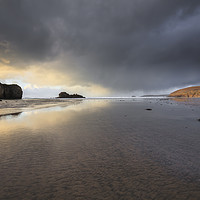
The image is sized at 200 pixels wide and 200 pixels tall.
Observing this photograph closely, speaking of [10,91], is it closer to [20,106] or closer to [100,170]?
[20,106]

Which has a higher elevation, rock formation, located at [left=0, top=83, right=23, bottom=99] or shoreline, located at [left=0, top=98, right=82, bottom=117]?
rock formation, located at [left=0, top=83, right=23, bottom=99]

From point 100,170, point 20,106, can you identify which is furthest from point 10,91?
point 100,170

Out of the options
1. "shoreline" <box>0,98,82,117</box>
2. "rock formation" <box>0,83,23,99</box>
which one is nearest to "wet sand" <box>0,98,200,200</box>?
"shoreline" <box>0,98,82,117</box>

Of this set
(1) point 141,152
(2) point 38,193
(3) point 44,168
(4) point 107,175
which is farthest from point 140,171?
(3) point 44,168

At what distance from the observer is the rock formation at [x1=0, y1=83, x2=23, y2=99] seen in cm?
5720

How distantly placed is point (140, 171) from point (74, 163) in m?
1.77

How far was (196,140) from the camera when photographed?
16.5 feet

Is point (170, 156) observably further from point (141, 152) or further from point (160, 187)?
point (160, 187)

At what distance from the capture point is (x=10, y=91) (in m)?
61.8

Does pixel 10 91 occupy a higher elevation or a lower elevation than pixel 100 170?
higher

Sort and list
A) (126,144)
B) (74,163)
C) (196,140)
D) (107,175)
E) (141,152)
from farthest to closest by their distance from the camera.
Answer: (196,140) → (126,144) → (141,152) → (74,163) → (107,175)

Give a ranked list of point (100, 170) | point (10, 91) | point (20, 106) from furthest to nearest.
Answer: point (10, 91) < point (20, 106) < point (100, 170)

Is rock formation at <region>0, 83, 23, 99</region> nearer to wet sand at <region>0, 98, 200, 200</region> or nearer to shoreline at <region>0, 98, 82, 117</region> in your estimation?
shoreline at <region>0, 98, 82, 117</region>

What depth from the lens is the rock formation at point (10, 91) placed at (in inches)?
2252
